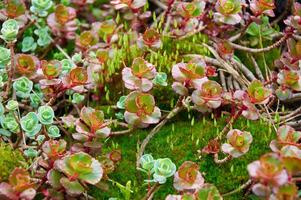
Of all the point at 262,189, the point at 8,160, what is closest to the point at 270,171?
the point at 262,189

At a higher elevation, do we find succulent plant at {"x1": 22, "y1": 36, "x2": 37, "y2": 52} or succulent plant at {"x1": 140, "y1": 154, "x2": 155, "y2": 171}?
succulent plant at {"x1": 22, "y1": 36, "x2": 37, "y2": 52}

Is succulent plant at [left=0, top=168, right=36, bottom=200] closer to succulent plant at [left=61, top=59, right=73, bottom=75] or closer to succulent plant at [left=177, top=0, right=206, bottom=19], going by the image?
succulent plant at [left=61, top=59, right=73, bottom=75]

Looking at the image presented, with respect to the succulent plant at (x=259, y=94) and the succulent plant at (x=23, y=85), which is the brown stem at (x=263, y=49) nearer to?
the succulent plant at (x=259, y=94)

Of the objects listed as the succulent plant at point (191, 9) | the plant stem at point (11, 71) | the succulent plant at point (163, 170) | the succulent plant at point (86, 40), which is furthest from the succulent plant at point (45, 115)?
the succulent plant at point (191, 9)

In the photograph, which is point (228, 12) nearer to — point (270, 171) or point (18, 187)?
point (270, 171)

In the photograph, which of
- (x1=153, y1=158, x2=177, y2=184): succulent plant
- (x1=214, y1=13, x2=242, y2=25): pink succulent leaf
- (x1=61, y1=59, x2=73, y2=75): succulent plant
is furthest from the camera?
(x1=214, y1=13, x2=242, y2=25): pink succulent leaf

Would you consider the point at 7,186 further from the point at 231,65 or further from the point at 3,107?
the point at 231,65

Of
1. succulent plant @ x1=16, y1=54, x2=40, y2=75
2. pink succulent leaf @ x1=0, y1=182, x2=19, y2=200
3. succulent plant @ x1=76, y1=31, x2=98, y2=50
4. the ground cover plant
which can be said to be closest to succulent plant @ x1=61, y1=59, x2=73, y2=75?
the ground cover plant
